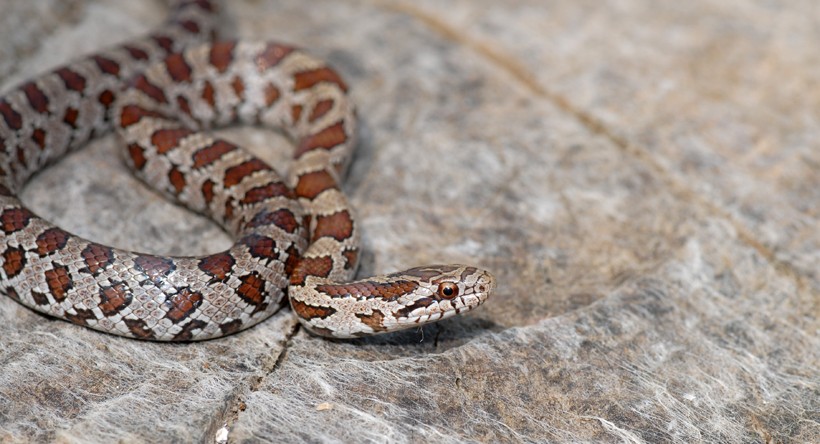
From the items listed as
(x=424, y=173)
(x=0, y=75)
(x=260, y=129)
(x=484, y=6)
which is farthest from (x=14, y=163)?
(x=484, y=6)

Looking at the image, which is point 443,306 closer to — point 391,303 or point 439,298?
point 439,298

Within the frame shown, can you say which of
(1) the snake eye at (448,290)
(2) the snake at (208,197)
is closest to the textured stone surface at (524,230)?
(2) the snake at (208,197)

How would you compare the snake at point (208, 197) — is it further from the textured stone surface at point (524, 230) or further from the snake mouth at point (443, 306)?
the textured stone surface at point (524, 230)

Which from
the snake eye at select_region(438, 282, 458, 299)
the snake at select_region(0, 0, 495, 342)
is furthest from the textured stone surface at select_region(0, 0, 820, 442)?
the snake eye at select_region(438, 282, 458, 299)

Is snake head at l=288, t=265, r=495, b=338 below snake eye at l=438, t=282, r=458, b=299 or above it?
below

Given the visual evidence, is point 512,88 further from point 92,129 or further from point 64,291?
point 64,291

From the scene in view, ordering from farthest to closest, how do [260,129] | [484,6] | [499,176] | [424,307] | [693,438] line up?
1. [484,6]
2. [260,129]
3. [499,176]
4. [424,307]
5. [693,438]

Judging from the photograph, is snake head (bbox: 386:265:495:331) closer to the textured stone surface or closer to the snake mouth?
the snake mouth
